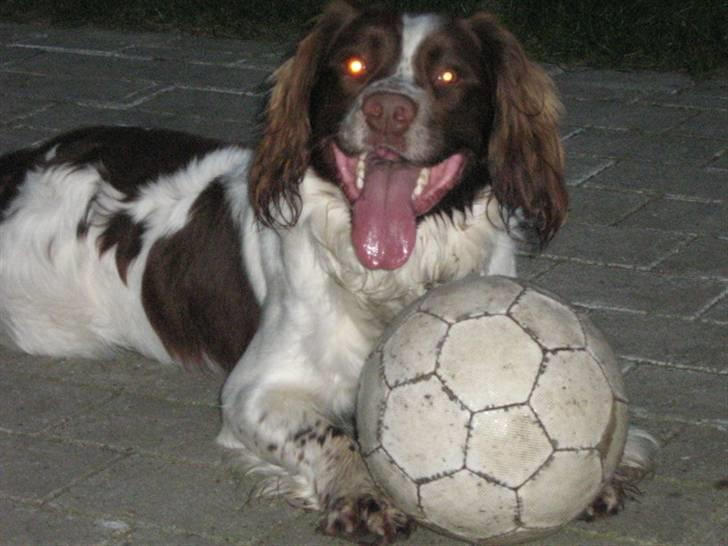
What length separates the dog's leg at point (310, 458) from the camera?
401 cm

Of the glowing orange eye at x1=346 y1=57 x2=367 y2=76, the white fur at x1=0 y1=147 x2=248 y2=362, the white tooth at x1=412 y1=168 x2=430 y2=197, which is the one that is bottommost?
Answer: the white fur at x1=0 y1=147 x2=248 y2=362

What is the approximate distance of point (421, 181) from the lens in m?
4.45

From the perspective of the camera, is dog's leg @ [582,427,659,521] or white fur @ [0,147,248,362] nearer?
dog's leg @ [582,427,659,521]

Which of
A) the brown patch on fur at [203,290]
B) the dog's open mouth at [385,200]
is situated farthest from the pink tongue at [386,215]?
the brown patch on fur at [203,290]

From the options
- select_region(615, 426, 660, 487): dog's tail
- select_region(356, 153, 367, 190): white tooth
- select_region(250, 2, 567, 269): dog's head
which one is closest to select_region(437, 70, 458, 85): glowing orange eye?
select_region(250, 2, 567, 269): dog's head

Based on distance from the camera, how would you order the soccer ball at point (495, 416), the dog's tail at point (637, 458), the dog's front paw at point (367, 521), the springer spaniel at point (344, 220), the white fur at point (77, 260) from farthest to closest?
the white fur at point (77, 260) < the springer spaniel at point (344, 220) < the dog's tail at point (637, 458) < the dog's front paw at point (367, 521) < the soccer ball at point (495, 416)

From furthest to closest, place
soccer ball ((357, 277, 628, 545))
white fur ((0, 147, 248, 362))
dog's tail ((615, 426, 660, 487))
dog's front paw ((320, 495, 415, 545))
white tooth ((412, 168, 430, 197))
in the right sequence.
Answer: white fur ((0, 147, 248, 362)) < white tooth ((412, 168, 430, 197)) < dog's tail ((615, 426, 660, 487)) < dog's front paw ((320, 495, 415, 545)) < soccer ball ((357, 277, 628, 545))

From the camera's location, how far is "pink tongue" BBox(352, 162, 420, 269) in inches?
173

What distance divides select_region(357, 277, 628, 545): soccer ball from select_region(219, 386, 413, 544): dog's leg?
0.45ft

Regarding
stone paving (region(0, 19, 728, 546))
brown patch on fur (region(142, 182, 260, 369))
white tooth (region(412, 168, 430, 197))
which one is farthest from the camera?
brown patch on fur (region(142, 182, 260, 369))

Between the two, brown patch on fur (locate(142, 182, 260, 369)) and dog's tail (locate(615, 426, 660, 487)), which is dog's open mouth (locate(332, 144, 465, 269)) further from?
dog's tail (locate(615, 426, 660, 487))

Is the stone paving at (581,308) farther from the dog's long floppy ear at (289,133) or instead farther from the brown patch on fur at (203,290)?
the dog's long floppy ear at (289,133)

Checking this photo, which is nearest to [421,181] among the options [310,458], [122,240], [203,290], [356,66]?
[356,66]

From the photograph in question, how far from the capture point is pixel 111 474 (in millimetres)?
4359
